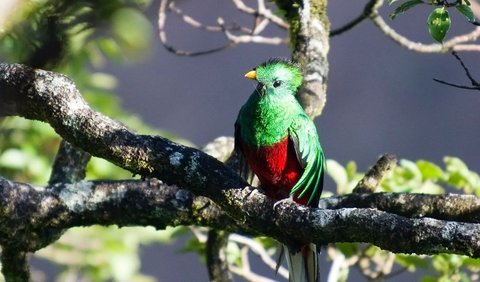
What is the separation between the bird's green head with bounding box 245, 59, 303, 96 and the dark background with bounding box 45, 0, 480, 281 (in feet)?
15.8

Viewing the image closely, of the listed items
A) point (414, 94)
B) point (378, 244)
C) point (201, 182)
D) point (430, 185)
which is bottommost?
point (378, 244)

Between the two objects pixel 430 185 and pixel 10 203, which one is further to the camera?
pixel 430 185

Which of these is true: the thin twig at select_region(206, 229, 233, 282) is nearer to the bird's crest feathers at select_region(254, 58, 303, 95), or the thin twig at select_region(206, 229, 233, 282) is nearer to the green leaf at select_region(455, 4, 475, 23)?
the bird's crest feathers at select_region(254, 58, 303, 95)

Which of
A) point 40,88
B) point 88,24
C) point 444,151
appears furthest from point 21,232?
point 444,151

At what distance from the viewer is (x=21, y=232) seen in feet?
10.4

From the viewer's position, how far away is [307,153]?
347cm

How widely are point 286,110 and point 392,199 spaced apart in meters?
0.58

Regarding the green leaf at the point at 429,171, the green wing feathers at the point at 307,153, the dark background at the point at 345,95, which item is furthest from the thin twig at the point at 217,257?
the dark background at the point at 345,95

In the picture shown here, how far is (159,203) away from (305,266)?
72 centimetres

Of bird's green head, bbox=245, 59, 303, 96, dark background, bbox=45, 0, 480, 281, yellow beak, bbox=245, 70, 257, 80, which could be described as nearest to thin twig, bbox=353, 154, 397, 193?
bird's green head, bbox=245, 59, 303, 96

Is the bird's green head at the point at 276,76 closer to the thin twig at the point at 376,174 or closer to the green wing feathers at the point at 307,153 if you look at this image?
the green wing feathers at the point at 307,153

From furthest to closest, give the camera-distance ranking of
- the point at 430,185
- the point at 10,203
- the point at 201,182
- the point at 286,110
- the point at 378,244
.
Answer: the point at 430,185 → the point at 286,110 → the point at 10,203 → the point at 201,182 → the point at 378,244

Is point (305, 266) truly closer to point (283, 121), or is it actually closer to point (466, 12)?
point (283, 121)

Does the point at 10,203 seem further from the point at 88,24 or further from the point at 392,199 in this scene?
the point at 88,24
